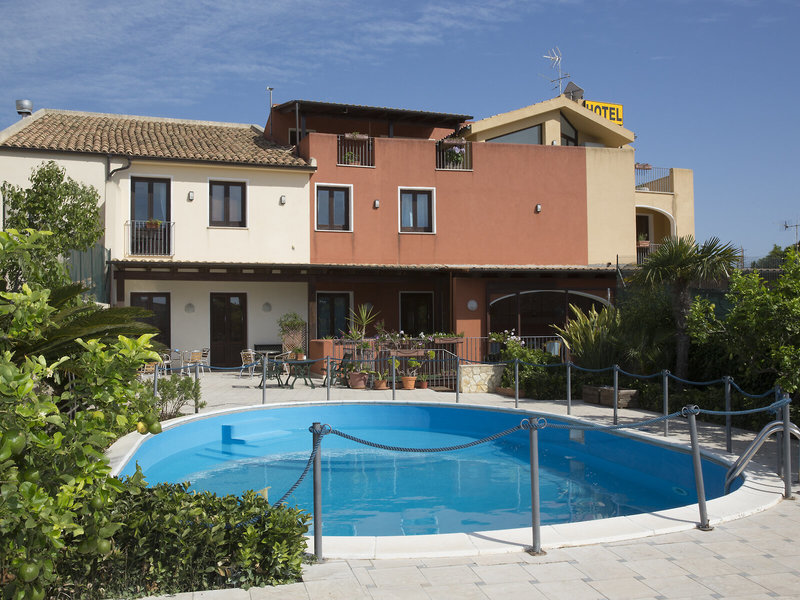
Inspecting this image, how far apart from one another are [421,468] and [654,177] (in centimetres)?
1991

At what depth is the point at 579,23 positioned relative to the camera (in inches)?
447

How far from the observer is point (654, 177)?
26.4 metres

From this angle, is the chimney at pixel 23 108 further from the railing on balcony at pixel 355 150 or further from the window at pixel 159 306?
the railing on balcony at pixel 355 150

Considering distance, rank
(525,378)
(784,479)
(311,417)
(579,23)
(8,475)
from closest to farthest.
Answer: (8,475)
(784,479)
(579,23)
(311,417)
(525,378)

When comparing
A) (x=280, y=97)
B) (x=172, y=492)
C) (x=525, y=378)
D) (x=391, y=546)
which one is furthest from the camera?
(x=280, y=97)

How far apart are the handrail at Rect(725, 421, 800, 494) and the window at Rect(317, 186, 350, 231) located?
1527cm

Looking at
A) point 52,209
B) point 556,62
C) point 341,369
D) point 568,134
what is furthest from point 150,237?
point 556,62

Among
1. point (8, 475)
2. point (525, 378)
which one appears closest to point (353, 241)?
point (525, 378)

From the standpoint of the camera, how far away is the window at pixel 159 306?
2008 cm

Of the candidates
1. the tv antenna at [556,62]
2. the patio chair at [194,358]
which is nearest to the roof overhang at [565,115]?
the tv antenna at [556,62]

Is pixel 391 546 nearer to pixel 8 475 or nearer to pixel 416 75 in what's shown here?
pixel 8 475

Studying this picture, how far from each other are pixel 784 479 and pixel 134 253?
1695cm

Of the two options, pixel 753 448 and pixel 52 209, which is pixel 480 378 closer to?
pixel 753 448

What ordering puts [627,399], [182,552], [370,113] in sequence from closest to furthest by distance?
[182,552] → [627,399] → [370,113]
